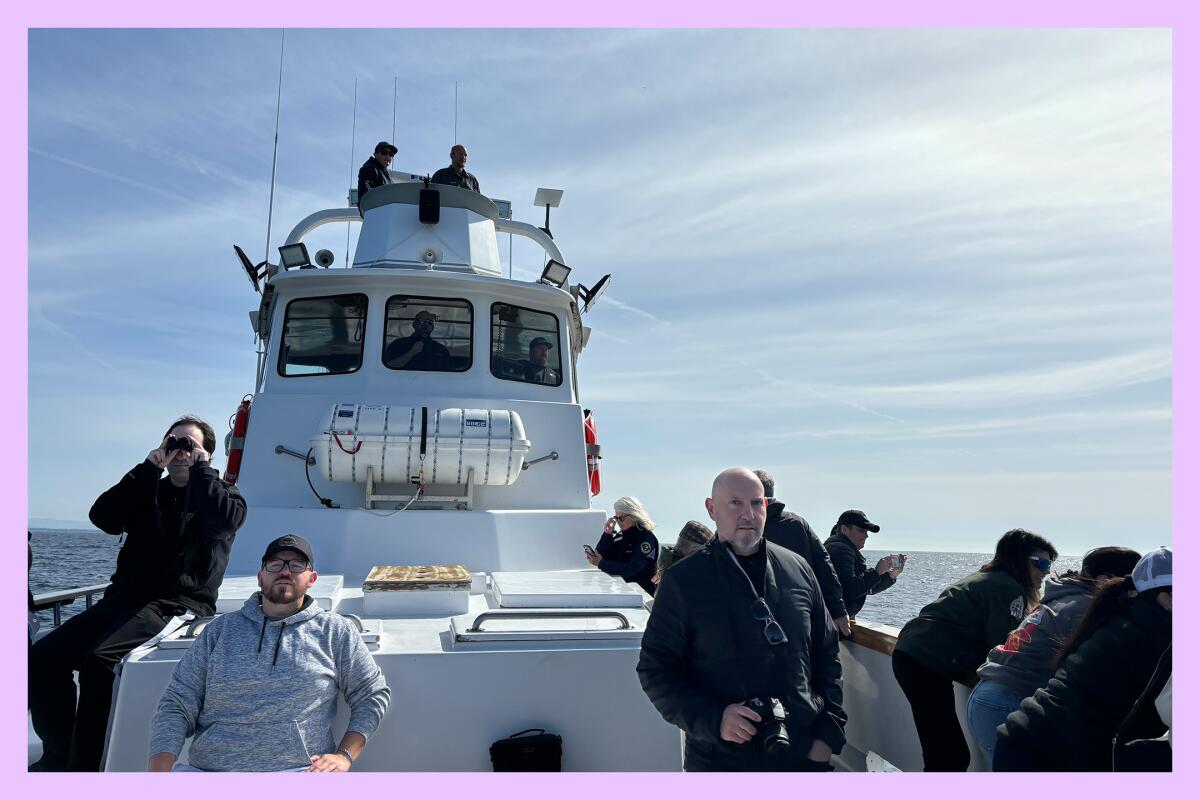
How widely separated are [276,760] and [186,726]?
1.04 feet

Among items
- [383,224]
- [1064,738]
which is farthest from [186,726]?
[383,224]

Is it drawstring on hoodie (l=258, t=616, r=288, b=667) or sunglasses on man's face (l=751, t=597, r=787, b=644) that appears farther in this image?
drawstring on hoodie (l=258, t=616, r=288, b=667)

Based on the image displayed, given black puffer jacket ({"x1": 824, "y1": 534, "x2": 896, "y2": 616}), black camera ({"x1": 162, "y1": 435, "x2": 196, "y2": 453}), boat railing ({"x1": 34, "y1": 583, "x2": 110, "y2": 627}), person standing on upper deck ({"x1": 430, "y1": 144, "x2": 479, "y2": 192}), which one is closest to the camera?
black camera ({"x1": 162, "y1": 435, "x2": 196, "y2": 453})

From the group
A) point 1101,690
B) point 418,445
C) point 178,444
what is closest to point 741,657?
point 1101,690

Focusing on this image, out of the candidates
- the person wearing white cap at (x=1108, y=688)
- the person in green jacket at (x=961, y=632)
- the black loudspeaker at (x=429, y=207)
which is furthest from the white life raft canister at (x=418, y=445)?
the person wearing white cap at (x=1108, y=688)

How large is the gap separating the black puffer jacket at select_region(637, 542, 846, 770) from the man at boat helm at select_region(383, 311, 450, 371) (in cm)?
421

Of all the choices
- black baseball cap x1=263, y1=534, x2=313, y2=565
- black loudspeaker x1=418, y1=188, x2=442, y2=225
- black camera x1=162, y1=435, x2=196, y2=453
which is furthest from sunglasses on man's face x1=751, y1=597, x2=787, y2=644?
black loudspeaker x1=418, y1=188, x2=442, y2=225

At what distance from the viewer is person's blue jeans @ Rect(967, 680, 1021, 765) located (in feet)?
11.0

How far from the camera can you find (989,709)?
337 cm

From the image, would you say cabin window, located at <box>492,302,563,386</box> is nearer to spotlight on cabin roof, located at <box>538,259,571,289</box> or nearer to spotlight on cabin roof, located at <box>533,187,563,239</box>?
spotlight on cabin roof, located at <box>538,259,571,289</box>

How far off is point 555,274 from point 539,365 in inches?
32.1

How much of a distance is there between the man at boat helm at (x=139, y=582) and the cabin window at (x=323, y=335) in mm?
2727

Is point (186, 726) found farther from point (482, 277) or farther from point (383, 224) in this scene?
point (383, 224)

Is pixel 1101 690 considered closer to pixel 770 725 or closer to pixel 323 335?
pixel 770 725
